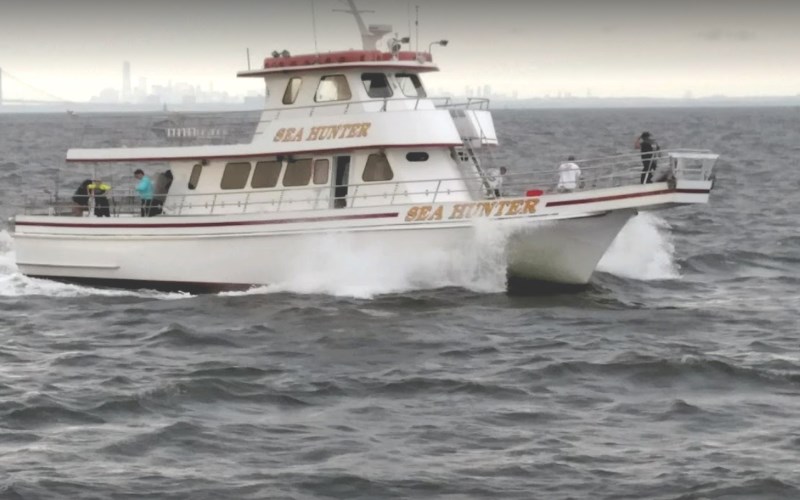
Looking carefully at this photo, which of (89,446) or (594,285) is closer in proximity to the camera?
(89,446)

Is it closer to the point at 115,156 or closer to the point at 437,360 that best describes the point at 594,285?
the point at 437,360

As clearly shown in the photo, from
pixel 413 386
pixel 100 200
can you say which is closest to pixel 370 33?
pixel 100 200

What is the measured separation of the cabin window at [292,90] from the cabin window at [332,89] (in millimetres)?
443

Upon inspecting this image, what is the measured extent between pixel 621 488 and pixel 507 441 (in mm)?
1921

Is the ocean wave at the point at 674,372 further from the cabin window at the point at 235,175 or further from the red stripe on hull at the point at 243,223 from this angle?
the cabin window at the point at 235,175

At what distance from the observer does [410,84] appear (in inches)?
1039

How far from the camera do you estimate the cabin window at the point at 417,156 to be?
82.2ft

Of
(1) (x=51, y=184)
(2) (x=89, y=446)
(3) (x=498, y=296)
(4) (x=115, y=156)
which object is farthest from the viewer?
(1) (x=51, y=184)

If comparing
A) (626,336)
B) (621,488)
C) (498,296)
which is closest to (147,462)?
(621,488)

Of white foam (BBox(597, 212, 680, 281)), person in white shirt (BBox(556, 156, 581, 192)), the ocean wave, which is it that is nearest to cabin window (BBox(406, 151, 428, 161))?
person in white shirt (BBox(556, 156, 581, 192))

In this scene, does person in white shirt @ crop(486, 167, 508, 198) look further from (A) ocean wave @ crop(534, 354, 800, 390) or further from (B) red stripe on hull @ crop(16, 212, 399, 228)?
(A) ocean wave @ crop(534, 354, 800, 390)

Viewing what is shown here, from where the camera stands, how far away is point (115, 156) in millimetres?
26453

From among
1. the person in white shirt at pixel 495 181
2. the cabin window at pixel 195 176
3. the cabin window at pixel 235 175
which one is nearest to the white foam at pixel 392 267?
the person in white shirt at pixel 495 181

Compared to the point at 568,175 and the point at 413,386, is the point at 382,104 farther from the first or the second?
the point at 413,386
